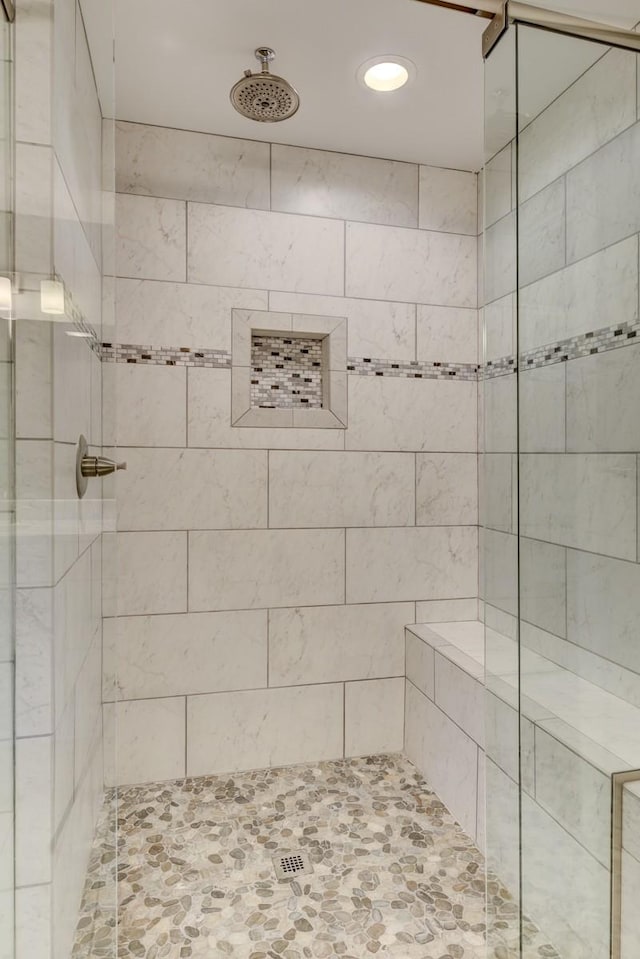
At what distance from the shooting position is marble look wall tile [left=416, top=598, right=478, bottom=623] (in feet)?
7.98

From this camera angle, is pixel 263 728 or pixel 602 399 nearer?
pixel 602 399

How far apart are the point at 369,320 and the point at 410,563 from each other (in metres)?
1.03

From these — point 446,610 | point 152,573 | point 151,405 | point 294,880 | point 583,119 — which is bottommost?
point 294,880

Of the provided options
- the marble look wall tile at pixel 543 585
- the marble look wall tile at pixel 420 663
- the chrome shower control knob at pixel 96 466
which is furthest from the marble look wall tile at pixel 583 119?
the marble look wall tile at pixel 420 663

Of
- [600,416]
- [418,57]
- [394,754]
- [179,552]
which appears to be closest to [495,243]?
[600,416]

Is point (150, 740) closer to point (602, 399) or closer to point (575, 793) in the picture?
point (575, 793)

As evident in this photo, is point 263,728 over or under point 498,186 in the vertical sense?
under

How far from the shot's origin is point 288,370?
2320 millimetres

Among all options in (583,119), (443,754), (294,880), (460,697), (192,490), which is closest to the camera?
(583,119)

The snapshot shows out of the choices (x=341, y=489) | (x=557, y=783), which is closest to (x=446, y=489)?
(x=341, y=489)

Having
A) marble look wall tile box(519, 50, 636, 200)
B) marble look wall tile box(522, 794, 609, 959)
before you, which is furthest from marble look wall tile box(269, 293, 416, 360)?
marble look wall tile box(522, 794, 609, 959)

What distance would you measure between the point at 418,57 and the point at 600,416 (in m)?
1.38

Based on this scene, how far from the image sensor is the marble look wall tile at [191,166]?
2.12m

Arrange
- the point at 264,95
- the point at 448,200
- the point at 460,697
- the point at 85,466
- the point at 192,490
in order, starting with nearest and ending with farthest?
the point at 85,466, the point at 264,95, the point at 460,697, the point at 192,490, the point at 448,200
